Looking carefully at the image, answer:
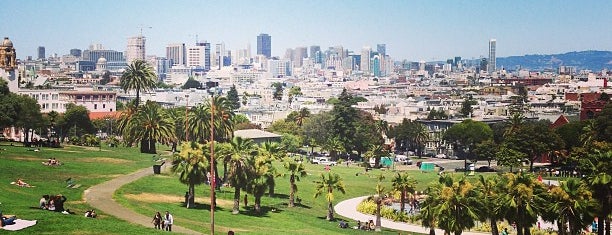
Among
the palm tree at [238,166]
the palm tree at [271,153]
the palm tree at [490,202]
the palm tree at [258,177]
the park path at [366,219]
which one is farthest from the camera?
the park path at [366,219]

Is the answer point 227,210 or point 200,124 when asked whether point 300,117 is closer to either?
point 200,124

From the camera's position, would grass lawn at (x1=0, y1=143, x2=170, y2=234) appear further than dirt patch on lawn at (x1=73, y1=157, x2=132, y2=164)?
No

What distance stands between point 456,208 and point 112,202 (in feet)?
61.0

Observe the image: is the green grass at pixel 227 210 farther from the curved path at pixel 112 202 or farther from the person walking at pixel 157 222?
the person walking at pixel 157 222

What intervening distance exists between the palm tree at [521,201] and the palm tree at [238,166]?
595 inches

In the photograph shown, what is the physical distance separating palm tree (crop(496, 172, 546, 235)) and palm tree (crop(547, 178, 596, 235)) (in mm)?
779

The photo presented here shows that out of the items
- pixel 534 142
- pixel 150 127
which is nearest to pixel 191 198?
pixel 150 127

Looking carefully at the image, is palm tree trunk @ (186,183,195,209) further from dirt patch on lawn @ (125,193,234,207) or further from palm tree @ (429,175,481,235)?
palm tree @ (429,175,481,235)

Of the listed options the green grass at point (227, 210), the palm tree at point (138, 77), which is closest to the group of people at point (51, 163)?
the green grass at point (227, 210)

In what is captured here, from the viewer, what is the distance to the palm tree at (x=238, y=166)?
4966 centimetres

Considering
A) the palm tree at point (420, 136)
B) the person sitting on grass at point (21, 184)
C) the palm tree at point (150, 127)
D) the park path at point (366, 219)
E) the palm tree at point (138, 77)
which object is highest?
the palm tree at point (138, 77)

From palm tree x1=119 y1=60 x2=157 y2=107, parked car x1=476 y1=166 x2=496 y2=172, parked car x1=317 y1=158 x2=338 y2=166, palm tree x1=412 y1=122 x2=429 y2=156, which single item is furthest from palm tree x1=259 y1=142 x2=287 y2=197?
palm tree x1=412 y1=122 x2=429 y2=156

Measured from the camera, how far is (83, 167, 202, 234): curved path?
40812 mm

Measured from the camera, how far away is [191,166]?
156 ft
